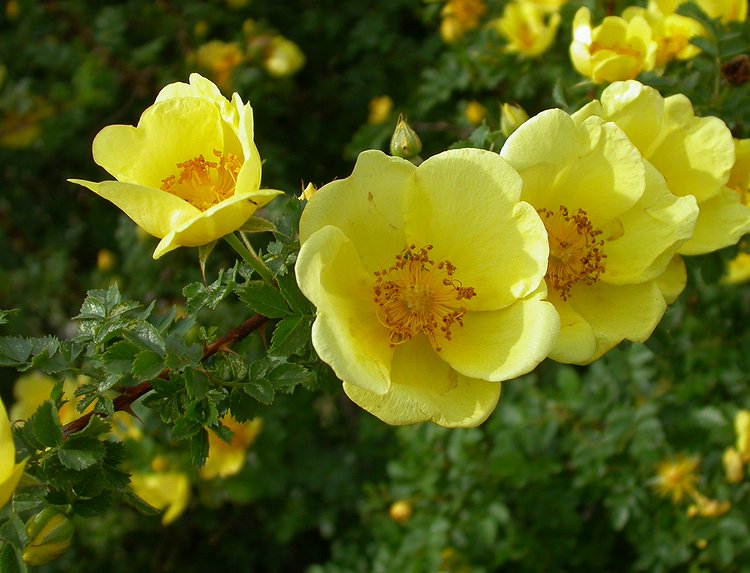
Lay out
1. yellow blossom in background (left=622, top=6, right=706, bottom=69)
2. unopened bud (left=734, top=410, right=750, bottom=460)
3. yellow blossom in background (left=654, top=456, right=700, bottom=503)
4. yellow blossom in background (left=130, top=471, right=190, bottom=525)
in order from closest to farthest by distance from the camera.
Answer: yellow blossom in background (left=622, top=6, right=706, bottom=69), unopened bud (left=734, top=410, right=750, bottom=460), yellow blossom in background (left=654, top=456, right=700, bottom=503), yellow blossom in background (left=130, top=471, right=190, bottom=525)

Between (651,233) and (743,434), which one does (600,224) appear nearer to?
(651,233)

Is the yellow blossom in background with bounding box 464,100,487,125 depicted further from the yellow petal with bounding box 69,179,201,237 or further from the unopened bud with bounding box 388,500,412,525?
the yellow petal with bounding box 69,179,201,237

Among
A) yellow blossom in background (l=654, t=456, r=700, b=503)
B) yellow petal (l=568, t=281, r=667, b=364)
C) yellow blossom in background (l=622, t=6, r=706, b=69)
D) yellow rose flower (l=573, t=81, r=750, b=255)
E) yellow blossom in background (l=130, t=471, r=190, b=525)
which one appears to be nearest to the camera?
yellow petal (l=568, t=281, r=667, b=364)

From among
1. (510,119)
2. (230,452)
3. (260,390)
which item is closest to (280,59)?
(230,452)

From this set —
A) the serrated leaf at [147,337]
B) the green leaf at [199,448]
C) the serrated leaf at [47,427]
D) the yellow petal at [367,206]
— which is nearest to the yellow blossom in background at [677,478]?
the yellow petal at [367,206]

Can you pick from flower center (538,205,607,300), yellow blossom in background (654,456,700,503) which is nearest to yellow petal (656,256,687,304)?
flower center (538,205,607,300)

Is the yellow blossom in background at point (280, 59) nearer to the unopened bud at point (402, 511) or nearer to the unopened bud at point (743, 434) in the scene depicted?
the unopened bud at point (402, 511)

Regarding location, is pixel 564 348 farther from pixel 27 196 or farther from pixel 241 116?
pixel 27 196
